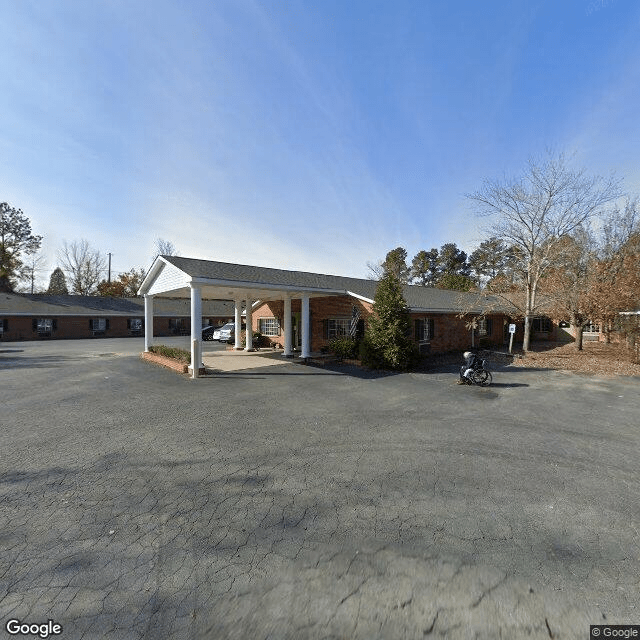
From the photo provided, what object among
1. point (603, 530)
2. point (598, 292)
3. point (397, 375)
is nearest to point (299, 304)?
point (397, 375)

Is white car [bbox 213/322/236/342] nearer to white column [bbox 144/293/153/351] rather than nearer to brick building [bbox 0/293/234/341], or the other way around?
white column [bbox 144/293/153/351]

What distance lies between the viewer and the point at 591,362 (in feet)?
51.3

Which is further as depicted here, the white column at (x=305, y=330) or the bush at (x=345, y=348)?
the bush at (x=345, y=348)

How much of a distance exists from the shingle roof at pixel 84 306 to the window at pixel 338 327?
24398 millimetres

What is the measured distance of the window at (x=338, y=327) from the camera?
58.9ft

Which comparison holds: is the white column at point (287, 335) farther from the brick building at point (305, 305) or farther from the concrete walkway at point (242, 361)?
the concrete walkway at point (242, 361)

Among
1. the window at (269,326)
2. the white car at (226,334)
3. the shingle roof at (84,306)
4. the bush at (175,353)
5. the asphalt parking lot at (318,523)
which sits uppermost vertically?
the shingle roof at (84,306)

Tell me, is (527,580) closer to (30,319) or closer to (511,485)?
(511,485)

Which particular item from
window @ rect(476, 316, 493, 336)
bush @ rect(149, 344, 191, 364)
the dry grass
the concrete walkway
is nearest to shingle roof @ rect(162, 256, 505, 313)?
window @ rect(476, 316, 493, 336)

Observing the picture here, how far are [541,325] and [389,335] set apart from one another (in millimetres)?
20429

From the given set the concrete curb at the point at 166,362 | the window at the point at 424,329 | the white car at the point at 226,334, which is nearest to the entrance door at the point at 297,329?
the white car at the point at 226,334

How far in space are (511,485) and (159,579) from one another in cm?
437

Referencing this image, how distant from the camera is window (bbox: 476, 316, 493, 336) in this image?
71.0ft

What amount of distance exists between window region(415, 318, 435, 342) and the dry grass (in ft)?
14.7
